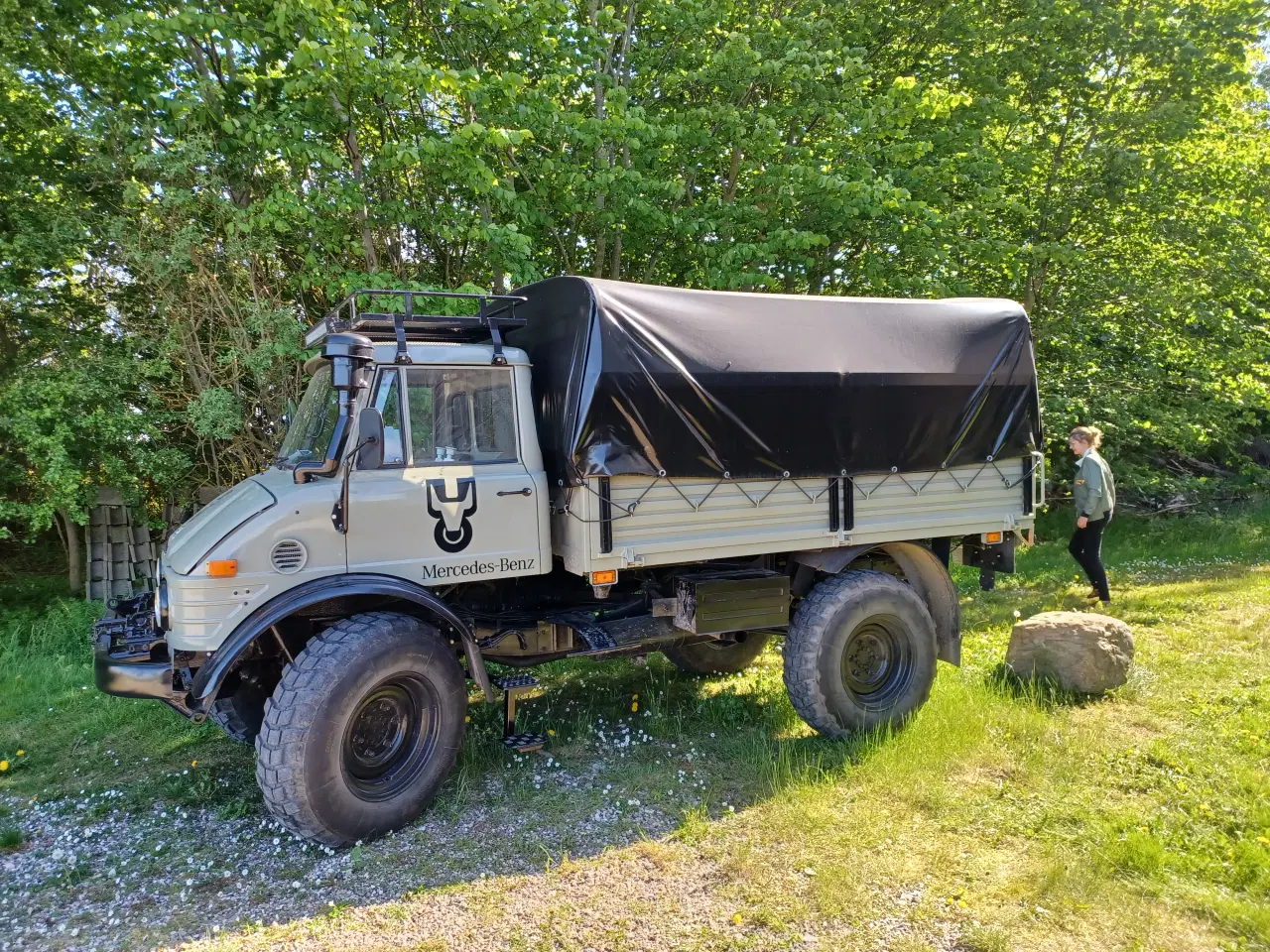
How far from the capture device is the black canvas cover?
462 cm

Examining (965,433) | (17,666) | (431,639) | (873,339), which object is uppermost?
(873,339)

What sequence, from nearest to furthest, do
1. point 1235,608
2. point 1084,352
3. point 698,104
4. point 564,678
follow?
point 564,678 → point 1235,608 → point 698,104 → point 1084,352

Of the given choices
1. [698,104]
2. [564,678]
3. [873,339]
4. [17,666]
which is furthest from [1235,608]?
[17,666]

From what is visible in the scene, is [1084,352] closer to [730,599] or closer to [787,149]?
[787,149]

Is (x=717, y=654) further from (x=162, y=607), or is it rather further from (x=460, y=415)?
(x=162, y=607)

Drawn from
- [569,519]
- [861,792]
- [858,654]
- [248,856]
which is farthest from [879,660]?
[248,856]

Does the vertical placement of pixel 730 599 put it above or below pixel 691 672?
above

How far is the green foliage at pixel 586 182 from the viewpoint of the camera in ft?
23.4

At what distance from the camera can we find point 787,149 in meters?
8.95

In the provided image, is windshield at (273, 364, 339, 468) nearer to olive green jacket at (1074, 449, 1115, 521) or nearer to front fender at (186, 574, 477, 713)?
front fender at (186, 574, 477, 713)

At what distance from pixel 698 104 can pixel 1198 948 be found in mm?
9312

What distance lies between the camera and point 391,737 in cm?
435

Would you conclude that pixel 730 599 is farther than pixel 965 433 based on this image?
No

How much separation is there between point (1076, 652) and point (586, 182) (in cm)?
609
